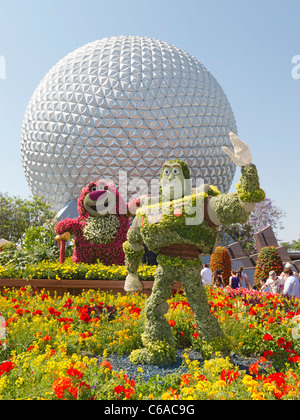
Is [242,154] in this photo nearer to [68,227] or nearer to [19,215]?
[68,227]

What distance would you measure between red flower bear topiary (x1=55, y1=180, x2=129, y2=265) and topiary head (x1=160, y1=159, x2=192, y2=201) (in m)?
5.36

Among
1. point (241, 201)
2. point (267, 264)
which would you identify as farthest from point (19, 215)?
point (241, 201)

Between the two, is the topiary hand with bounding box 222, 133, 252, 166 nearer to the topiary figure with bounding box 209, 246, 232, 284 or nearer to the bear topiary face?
the bear topiary face

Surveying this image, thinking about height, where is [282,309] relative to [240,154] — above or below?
below

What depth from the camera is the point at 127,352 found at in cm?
505

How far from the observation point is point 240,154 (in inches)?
171

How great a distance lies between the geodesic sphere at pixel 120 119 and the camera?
870 inches

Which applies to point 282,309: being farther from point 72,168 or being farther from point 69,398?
point 72,168

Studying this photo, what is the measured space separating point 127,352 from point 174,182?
8.12 feet

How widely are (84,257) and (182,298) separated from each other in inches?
178

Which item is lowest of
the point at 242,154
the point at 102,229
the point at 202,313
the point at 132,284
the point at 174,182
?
the point at 202,313

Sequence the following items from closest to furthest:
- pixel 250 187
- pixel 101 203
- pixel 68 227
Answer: pixel 250 187, pixel 101 203, pixel 68 227

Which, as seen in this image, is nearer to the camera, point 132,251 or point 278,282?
point 132,251
